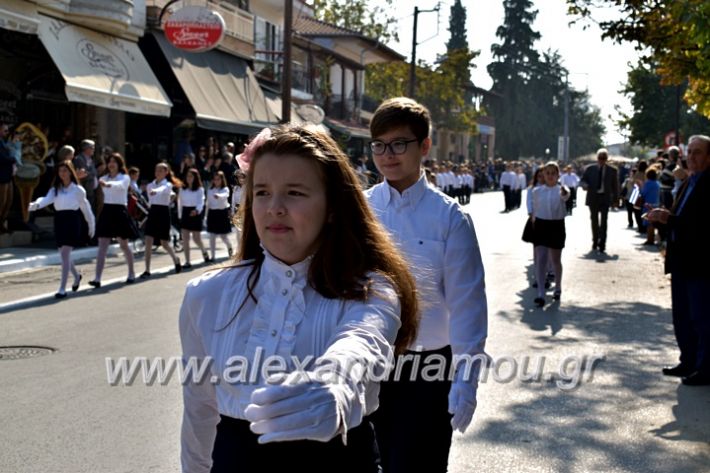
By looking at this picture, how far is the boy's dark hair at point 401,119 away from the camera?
4.02m

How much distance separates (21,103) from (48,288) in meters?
9.38

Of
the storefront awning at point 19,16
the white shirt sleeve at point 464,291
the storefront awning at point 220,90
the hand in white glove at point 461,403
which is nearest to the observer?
the hand in white glove at point 461,403

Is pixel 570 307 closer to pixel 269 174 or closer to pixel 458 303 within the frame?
pixel 458 303

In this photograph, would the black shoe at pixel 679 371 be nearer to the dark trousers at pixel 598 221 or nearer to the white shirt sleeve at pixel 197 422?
the white shirt sleeve at pixel 197 422

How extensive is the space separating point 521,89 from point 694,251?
94878 mm

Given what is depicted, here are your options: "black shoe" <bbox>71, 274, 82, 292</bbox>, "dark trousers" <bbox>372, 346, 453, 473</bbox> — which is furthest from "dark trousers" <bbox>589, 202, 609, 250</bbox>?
"dark trousers" <bbox>372, 346, 453, 473</bbox>

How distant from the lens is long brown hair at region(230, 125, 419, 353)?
241 centimetres

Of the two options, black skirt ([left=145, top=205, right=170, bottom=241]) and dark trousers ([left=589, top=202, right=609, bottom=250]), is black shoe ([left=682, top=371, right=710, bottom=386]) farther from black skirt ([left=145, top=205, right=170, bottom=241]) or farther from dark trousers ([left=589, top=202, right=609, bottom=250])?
dark trousers ([left=589, top=202, right=609, bottom=250])

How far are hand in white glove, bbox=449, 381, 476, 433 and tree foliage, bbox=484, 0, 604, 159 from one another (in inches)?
3800

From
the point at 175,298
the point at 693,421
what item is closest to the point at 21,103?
the point at 175,298

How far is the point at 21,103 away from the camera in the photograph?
21.2 metres

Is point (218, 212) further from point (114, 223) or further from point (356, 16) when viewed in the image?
point (356, 16)

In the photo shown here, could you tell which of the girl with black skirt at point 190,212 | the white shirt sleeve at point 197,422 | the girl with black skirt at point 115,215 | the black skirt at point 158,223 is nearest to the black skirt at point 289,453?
the white shirt sleeve at point 197,422

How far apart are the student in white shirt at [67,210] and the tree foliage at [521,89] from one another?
88337 mm
